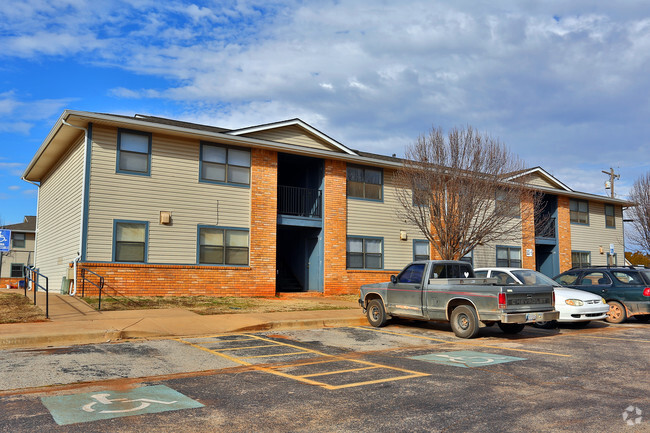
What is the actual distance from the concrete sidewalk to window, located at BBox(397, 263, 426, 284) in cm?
217

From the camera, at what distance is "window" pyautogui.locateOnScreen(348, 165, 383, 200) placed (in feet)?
80.4

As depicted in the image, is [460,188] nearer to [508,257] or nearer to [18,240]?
[508,257]

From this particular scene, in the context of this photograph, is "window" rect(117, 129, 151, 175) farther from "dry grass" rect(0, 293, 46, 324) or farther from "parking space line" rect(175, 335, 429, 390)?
"parking space line" rect(175, 335, 429, 390)

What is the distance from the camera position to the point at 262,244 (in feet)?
70.9

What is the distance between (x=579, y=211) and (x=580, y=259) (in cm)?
296

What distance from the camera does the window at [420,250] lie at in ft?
85.7

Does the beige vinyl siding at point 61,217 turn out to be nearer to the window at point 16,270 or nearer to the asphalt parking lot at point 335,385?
the asphalt parking lot at point 335,385

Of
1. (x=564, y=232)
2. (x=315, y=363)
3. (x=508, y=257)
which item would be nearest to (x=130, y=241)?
(x=315, y=363)

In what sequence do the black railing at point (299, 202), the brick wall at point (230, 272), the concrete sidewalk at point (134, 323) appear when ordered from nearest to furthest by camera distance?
the concrete sidewalk at point (134, 323) < the brick wall at point (230, 272) < the black railing at point (299, 202)

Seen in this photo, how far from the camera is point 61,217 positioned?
22.0 meters

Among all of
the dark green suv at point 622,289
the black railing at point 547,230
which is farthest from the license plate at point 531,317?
the black railing at point 547,230

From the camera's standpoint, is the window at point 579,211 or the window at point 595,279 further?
the window at point 579,211

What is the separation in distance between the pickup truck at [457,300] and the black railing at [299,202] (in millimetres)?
10268

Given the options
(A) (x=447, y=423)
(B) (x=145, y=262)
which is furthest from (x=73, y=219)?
(A) (x=447, y=423)
